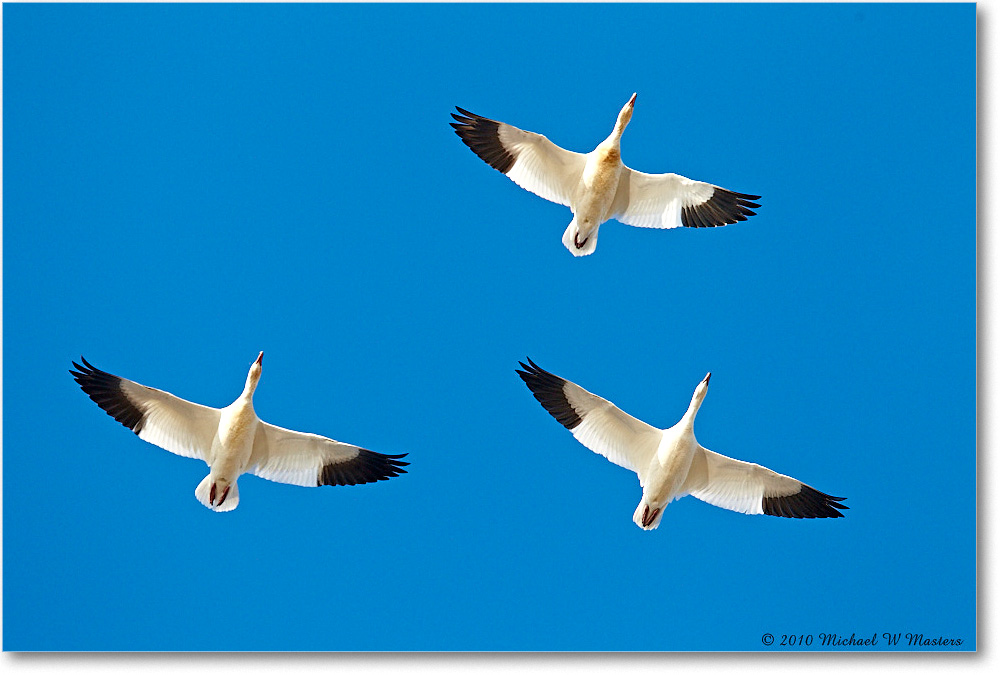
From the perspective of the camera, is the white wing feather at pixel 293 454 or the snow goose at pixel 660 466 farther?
the white wing feather at pixel 293 454

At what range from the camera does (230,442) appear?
30.5 feet

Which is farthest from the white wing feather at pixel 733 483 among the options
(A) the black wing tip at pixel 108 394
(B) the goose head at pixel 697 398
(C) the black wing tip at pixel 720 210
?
(A) the black wing tip at pixel 108 394

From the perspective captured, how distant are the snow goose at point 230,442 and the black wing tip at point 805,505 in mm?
2683

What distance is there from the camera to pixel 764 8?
28.3 feet

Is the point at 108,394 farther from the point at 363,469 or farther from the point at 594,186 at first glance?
the point at 594,186

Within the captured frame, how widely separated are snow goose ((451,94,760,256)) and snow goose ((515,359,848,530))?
1209mm

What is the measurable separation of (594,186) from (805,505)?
2.76m

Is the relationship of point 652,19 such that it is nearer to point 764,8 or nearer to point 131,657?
point 764,8

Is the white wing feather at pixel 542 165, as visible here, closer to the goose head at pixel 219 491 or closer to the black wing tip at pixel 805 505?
the black wing tip at pixel 805 505

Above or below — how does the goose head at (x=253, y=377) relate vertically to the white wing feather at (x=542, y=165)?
below

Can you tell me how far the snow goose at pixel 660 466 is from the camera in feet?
30.7

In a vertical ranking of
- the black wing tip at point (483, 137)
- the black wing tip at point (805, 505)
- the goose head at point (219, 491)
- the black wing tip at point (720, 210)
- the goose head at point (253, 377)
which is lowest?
the goose head at point (219, 491)

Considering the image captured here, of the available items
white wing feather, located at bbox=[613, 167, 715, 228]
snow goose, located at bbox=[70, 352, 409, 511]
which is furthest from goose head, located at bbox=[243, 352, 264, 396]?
white wing feather, located at bbox=[613, 167, 715, 228]

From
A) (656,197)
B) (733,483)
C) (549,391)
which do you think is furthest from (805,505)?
(656,197)
